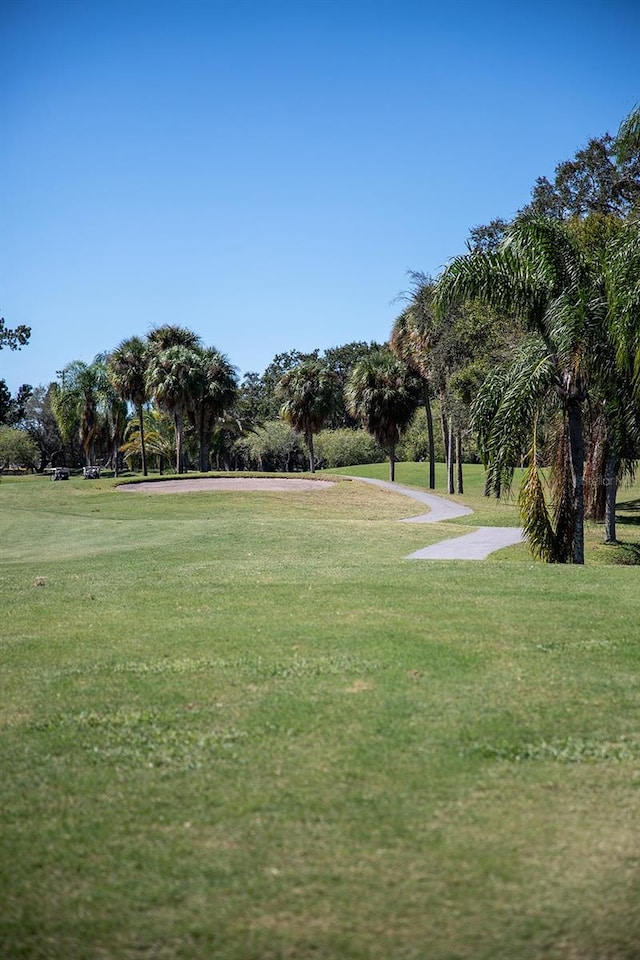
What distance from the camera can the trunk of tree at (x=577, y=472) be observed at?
15312 mm

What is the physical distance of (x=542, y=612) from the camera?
8.85m

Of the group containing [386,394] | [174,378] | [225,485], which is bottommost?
[225,485]

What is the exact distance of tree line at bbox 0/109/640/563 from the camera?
14.9 metres

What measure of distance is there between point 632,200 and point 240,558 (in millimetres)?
26374

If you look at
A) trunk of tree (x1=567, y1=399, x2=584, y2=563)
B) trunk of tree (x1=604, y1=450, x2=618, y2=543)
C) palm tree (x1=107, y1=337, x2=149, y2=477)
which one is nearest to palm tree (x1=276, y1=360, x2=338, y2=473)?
palm tree (x1=107, y1=337, x2=149, y2=477)

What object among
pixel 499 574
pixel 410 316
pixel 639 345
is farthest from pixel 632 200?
pixel 499 574

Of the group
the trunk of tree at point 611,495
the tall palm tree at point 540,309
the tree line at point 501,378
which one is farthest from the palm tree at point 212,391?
the tall palm tree at point 540,309

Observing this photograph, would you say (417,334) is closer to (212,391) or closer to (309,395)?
(309,395)

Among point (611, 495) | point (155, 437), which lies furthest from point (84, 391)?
point (611, 495)

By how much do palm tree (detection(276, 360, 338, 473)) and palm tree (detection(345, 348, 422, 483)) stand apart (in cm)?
240

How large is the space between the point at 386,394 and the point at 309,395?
5.17 meters

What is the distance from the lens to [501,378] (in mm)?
16141

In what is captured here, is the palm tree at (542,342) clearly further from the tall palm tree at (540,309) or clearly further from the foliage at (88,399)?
the foliage at (88,399)

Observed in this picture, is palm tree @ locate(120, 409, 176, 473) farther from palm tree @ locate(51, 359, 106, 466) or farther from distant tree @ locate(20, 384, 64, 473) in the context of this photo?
distant tree @ locate(20, 384, 64, 473)
